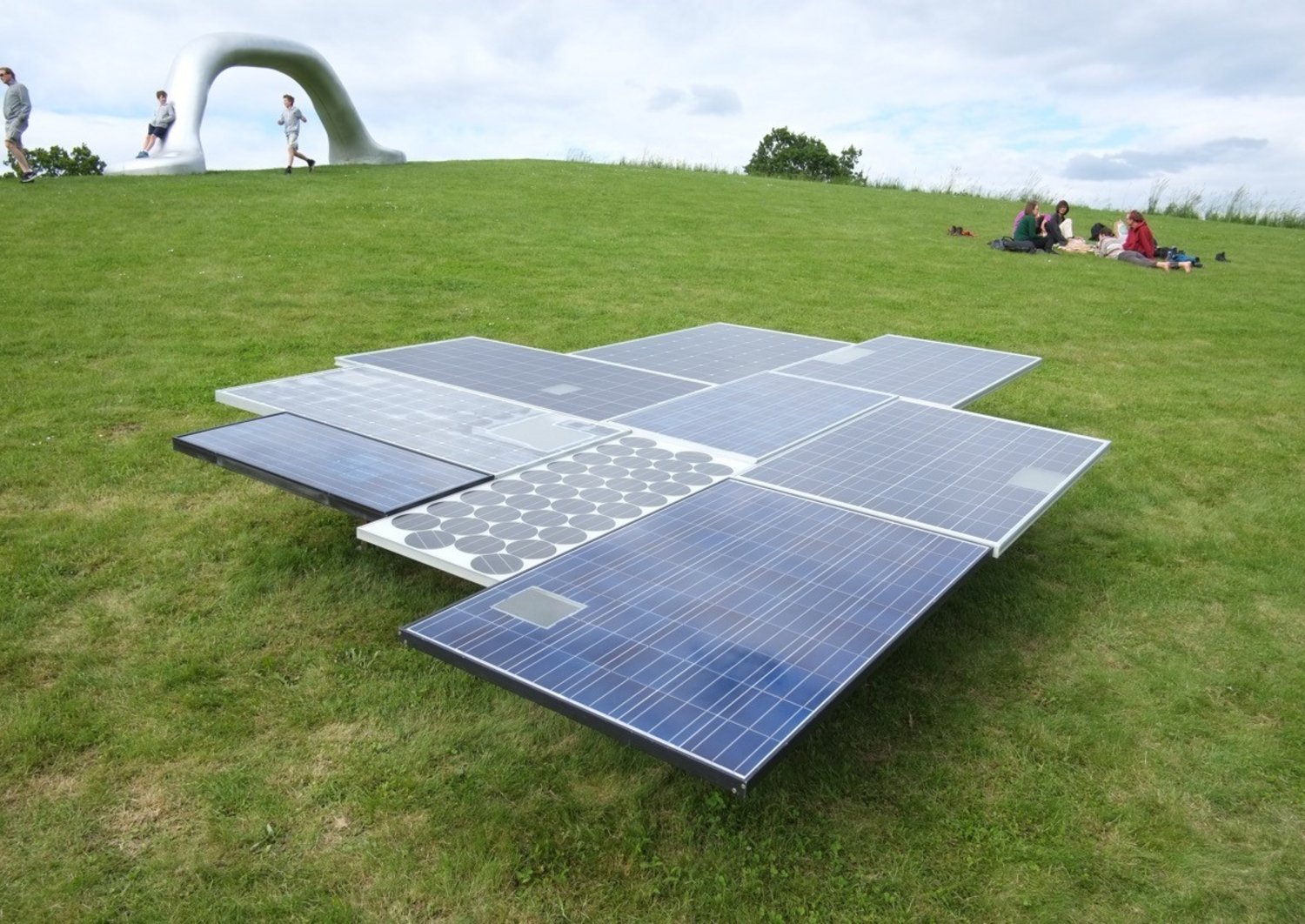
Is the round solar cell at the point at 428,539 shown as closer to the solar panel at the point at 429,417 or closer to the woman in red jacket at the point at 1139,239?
the solar panel at the point at 429,417

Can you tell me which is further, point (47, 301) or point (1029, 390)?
point (47, 301)

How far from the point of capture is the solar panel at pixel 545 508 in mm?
3887

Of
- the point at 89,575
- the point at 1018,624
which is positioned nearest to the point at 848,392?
the point at 1018,624

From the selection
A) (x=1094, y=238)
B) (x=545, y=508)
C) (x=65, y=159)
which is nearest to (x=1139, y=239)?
(x=1094, y=238)

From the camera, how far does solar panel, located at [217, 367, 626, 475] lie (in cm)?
505

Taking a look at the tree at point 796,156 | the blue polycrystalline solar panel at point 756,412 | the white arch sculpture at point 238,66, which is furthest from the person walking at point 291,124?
the tree at point 796,156

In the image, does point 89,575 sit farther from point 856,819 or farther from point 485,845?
point 856,819

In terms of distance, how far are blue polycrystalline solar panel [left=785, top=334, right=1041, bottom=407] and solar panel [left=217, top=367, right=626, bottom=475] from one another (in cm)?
238

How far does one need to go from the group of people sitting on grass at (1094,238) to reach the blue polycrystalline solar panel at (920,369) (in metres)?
11.3

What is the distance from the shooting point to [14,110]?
57.5ft

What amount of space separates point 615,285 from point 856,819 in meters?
10.6

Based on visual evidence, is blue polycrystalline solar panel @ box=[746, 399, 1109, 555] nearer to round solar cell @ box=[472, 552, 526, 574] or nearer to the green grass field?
the green grass field

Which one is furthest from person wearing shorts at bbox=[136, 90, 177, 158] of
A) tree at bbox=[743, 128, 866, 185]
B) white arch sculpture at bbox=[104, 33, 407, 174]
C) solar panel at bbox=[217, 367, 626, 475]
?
tree at bbox=[743, 128, 866, 185]

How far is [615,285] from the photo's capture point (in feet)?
44.2
